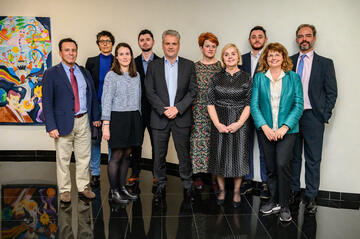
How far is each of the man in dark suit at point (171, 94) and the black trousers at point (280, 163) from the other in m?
0.82

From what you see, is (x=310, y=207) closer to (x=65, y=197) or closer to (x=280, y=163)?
(x=280, y=163)

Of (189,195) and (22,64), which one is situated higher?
(22,64)

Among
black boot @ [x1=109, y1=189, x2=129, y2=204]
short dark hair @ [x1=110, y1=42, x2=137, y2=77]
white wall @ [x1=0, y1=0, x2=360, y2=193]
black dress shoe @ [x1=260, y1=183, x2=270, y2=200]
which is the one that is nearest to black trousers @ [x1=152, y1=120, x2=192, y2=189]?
black boot @ [x1=109, y1=189, x2=129, y2=204]

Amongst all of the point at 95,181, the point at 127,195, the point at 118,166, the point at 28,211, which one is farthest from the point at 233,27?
the point at 28,211

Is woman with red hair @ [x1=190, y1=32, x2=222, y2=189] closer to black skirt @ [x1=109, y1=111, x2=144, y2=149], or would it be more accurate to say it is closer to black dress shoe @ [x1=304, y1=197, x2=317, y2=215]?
black skirt @ [x1=109, y1=111, x2=144, y2=149]

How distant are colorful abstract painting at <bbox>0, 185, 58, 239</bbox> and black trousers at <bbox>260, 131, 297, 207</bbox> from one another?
2.06 meters

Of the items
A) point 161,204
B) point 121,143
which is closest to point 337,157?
point 161,204

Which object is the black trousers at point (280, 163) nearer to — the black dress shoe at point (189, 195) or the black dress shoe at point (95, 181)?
the black dress shoe at point (189, 195)

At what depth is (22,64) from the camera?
516 centimetres

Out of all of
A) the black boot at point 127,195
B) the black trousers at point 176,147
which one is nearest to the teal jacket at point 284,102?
the black trousers at point 176,147

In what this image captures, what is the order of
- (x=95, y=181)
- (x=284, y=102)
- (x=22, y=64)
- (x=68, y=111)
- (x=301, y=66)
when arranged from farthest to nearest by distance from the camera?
(x=22, y=64) < (x=95, y=181) < (x=301, y=66) < (x=68, y=111) < (x=284, y=102)

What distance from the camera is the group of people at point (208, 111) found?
3.04 metres

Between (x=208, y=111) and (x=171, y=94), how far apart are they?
43 cm

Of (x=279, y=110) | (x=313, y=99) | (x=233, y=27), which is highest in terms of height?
(x=233, y=27)
